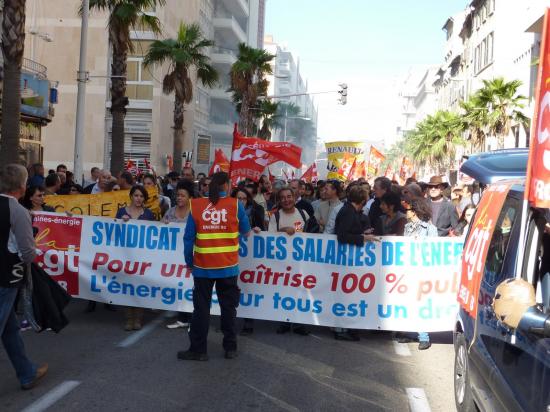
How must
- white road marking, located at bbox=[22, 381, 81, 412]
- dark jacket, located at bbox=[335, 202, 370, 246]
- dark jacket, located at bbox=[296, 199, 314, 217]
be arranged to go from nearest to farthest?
white road marking, located at bbox=[22, 381, 81, 412] < dark jacket, located at bbox=[335, 202, 370, 246] < dark jacket, located at bbox=[296, 199, 314, 217]

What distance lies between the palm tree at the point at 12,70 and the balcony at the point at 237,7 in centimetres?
5351

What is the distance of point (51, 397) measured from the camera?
5.92 m

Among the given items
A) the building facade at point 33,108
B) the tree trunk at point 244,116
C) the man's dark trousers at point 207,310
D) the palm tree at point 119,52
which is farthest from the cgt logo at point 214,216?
the tree trunk at point 244,116

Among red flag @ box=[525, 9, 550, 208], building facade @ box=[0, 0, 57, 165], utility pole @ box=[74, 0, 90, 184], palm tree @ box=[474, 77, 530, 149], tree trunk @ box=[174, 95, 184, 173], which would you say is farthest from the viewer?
palm tree @ box=[474, 77, 530, 149]

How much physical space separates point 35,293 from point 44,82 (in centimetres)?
2384

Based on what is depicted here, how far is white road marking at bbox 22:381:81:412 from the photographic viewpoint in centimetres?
564

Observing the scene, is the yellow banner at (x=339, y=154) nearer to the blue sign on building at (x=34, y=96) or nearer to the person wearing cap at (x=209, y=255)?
the blue sign on building at (x=34, y=96)

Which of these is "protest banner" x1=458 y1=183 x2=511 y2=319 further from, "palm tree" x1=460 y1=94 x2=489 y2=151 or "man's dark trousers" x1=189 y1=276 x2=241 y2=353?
"palm tree" x1=460 y1=94 x2=489 y2=151

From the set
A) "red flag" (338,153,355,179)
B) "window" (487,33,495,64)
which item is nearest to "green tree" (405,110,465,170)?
"window" (487,33,495,64)

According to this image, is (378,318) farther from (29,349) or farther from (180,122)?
(180,122)

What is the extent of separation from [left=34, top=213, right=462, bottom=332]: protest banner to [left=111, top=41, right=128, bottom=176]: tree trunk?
12.5m

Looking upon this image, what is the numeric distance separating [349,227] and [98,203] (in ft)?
13.9

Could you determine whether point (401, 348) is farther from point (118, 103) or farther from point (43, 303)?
point (118, 103)

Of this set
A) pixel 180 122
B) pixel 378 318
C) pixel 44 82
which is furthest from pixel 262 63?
pixel 378 318
